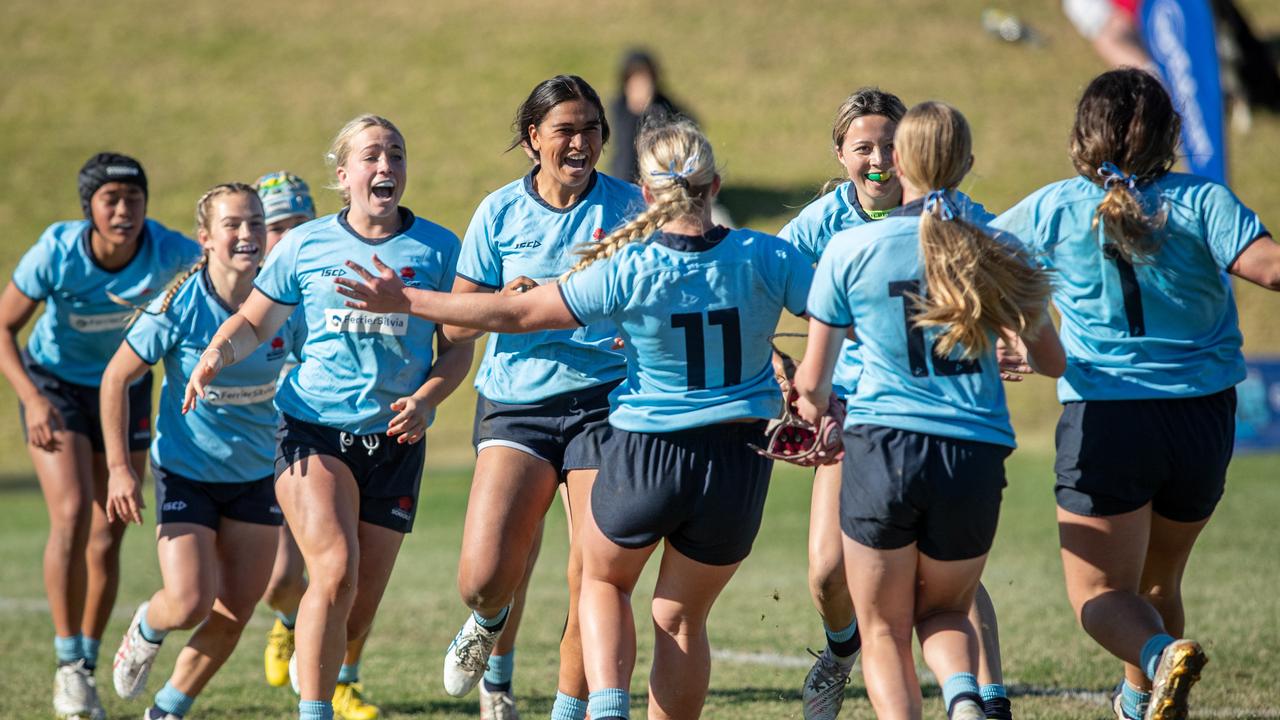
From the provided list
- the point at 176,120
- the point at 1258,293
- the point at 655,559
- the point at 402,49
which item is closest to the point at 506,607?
the point at 655,559

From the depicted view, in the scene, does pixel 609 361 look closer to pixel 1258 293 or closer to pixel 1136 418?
pixel 1136 418

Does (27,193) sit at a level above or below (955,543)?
above

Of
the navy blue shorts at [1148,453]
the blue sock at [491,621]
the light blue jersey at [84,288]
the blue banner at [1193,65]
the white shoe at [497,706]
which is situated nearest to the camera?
the navy blue shorts at [1148,453]

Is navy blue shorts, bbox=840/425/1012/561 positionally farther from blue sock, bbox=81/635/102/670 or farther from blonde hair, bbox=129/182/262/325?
blue sock, bbox=81/635/102/670

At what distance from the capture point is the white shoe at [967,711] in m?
3.66

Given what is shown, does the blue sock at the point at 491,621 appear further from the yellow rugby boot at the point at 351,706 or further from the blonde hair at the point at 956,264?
the blonde hair at the point at 956,264

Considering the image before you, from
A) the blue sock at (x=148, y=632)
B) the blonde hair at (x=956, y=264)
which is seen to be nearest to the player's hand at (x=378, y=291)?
the blonde hair at (x=956, y=264)

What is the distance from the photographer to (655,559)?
11.2 metres

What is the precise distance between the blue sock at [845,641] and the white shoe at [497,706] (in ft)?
4.45

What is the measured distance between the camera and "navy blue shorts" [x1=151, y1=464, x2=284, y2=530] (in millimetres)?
5516

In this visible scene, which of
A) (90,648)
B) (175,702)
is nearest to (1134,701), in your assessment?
(175,702)

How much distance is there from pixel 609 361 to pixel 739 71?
28.4 meters

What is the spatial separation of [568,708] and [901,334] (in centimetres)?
179

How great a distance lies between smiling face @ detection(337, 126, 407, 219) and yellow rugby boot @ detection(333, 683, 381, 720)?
83.4 inches
